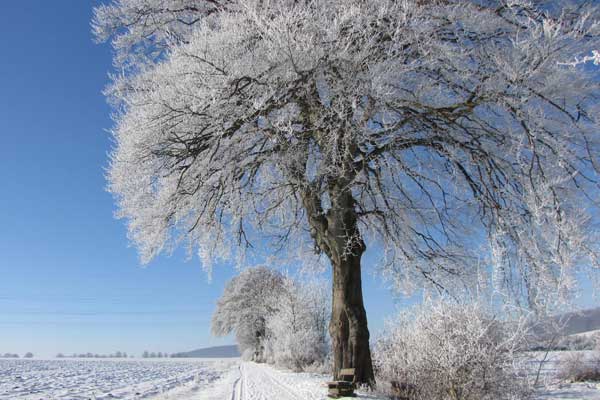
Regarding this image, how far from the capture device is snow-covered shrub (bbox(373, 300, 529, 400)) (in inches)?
262

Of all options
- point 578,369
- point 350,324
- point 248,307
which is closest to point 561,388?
point 578,369

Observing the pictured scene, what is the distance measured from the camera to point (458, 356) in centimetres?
702

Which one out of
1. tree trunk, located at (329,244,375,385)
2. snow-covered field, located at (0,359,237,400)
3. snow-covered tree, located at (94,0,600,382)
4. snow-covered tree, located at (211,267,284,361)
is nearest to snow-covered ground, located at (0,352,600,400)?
snow-covered field, located at (0,359,237,400)

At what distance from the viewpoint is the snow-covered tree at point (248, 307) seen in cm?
4472

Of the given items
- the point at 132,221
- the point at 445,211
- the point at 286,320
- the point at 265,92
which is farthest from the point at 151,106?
the point at 286,320

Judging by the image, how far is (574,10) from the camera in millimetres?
7379

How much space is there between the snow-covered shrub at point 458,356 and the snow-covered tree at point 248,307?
34.8 m

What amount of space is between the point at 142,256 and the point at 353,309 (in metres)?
4.34

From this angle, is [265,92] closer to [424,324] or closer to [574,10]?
[424,324]

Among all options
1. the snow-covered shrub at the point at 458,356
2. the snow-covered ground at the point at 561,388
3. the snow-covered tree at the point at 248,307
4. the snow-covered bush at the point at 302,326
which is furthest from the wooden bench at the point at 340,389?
the snow-covered tree at the point at 248,307

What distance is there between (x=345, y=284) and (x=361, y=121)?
3358mm

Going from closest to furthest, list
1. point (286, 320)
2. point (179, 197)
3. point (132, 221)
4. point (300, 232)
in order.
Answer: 1. point (179, 197)
2. point (132, 221)
3. point (300, 232)
4. point (286, 320)

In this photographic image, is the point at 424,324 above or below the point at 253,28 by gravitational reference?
below

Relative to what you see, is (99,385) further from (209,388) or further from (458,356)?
(458,356)
